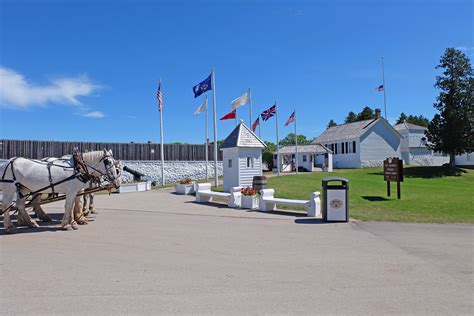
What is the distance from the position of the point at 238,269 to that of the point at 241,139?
604 inches

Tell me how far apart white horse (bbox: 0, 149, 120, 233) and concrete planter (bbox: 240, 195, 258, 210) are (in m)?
6.26

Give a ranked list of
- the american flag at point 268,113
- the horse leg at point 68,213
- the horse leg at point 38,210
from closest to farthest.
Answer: the horse leg at point 68,213, the horse leg at point 38,210, the american flag at point 268,113

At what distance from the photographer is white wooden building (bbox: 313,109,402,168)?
46750 millimetres

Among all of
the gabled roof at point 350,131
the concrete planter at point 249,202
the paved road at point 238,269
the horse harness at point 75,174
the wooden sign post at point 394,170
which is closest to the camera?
the paved road at point 238,269

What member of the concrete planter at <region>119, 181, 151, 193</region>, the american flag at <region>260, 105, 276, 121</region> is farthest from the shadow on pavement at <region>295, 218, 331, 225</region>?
the american flag at <region>260, 105, 276, 121</region>

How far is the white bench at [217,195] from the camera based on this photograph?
51.8 ft

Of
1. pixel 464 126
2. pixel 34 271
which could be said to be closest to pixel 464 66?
pixel 464 126

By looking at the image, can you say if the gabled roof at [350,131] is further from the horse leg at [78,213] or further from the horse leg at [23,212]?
the horse leg at [23,212]

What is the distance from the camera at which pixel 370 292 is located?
522 centimetres

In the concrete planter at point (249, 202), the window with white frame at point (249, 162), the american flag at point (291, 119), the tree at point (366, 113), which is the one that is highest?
the tree at point (366, 113)

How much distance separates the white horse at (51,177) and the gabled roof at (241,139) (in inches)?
453

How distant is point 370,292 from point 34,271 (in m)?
5.17

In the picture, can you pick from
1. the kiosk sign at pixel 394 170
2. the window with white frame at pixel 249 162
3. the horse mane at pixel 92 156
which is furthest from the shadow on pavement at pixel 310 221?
the window with white frame at pixel 249 162

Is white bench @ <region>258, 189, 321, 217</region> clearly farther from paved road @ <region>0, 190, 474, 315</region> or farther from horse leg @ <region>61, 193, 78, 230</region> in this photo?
horse leg @ <region>61, 193, 78, 230</region>
